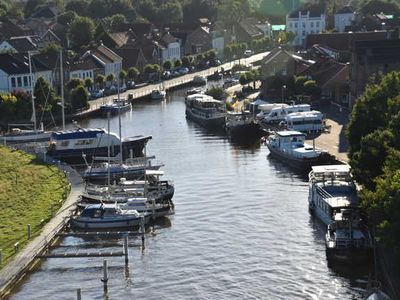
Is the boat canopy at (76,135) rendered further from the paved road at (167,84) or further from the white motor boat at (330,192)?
the paved road at (167,84)

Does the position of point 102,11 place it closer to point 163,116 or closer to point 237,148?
point 163,116

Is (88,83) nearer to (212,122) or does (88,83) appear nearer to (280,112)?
(212,122)

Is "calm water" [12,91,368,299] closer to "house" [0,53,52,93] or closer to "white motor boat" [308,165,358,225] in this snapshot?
"white motor boat" [308,165,358,225]

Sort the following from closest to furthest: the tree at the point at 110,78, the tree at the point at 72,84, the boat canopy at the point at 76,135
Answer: the boat canopy at the point at 76,135
the tree at the point at 72,84
the tree at the point at 110,78

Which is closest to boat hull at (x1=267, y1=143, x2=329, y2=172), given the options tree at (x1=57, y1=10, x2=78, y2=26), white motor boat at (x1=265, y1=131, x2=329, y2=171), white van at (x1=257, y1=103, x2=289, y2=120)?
white motor boat at (x1=265, y1=131, x2=329, y2=171)

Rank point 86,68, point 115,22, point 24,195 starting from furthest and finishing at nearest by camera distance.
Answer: point 115,22 → point 86,68 → point 24,195

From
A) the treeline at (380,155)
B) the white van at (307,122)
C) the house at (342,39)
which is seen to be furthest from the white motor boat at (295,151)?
the house at (342,39)

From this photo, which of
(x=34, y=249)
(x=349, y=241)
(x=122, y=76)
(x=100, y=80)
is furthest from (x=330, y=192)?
(x=122, y=76)
